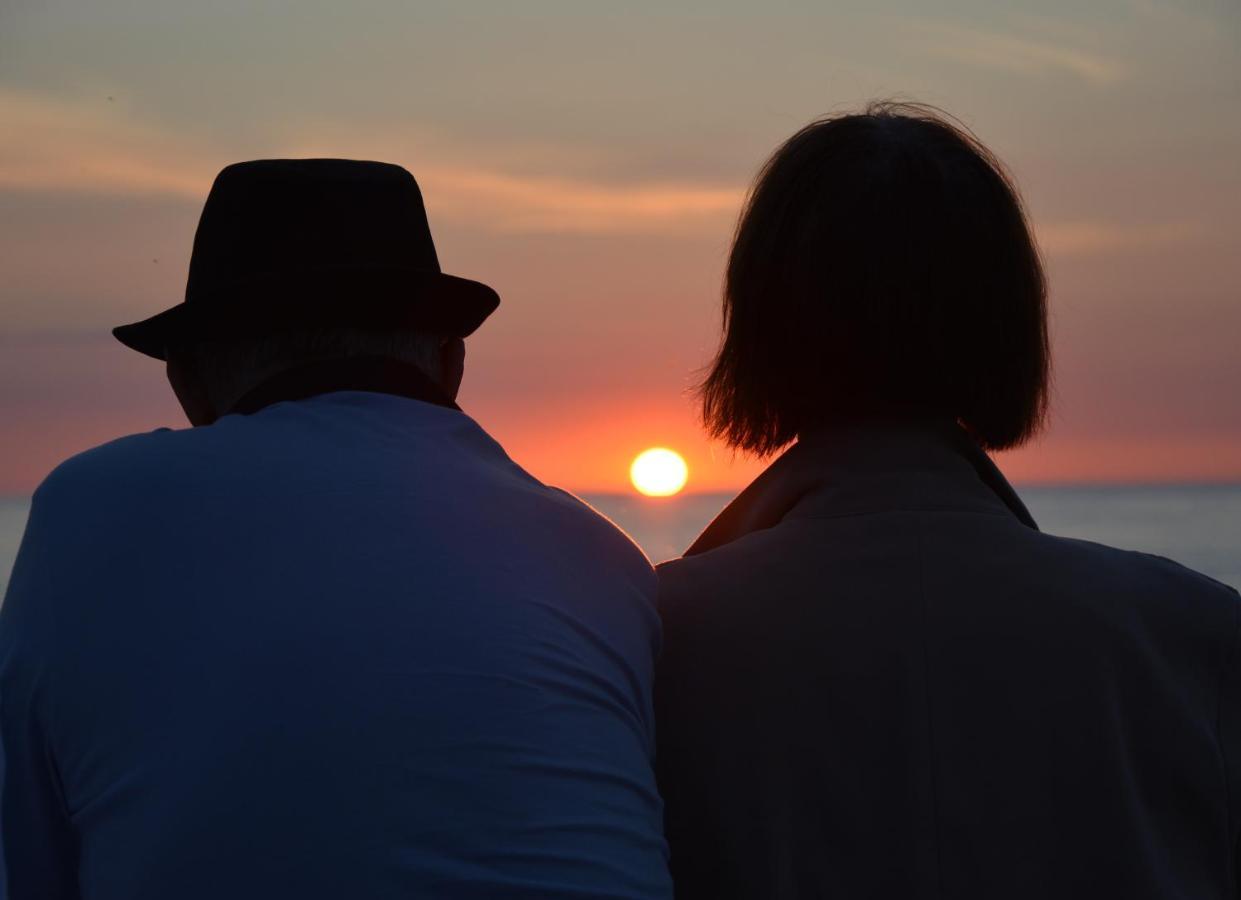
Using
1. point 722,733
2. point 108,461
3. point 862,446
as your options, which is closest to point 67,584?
point 108,461

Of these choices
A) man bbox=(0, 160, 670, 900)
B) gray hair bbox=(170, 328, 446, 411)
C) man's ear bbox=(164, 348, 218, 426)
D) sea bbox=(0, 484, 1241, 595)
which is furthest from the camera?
sea bbox=(0, 484, 1241, 595)

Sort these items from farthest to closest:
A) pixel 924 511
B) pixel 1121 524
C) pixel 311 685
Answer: pixel 1121 524, pixel 924 511, pixel 311 685

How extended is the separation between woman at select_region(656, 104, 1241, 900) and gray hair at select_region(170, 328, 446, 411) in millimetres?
503

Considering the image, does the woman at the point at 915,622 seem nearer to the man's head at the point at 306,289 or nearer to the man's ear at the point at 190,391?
the man's head at the point at 306,289

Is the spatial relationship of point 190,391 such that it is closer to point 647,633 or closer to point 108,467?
point 108,467

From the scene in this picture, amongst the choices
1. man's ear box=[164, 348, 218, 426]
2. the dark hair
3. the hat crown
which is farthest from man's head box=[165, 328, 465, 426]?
the dark hair

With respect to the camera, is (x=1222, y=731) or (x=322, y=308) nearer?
(x=1222, y=731)

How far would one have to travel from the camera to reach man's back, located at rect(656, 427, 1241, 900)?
6.08ft

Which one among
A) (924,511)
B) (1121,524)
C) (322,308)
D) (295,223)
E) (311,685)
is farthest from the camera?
(1121,524)

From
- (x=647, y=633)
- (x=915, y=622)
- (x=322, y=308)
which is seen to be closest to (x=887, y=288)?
(x=915, y=622)

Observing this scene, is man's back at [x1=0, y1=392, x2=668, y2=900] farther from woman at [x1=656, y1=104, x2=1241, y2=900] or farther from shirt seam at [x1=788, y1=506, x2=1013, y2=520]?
shirt seam at [x1=788, y1=506, x2=1013, y2=520]

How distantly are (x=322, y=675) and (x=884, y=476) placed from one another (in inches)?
34.3

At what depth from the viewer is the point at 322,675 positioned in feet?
5.24

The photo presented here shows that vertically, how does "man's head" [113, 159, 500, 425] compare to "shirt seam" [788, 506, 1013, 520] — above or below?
above
